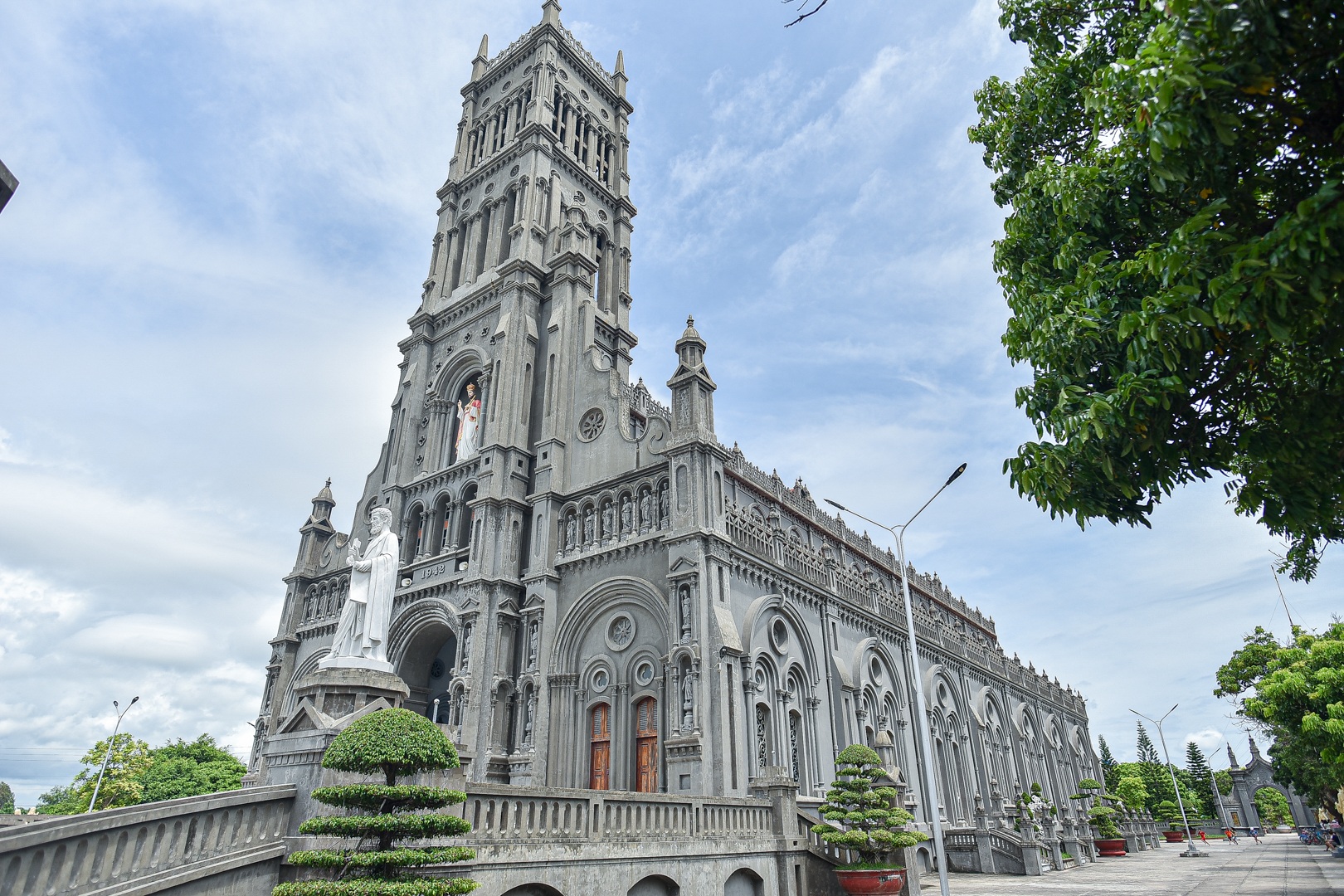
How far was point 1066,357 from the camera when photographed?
7.95 meters

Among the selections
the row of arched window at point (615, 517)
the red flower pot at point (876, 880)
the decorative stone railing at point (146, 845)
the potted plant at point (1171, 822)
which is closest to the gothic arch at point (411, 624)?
the row of arched window at point (615, 517)

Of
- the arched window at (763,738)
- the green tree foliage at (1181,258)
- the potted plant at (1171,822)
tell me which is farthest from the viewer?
the potted plant at (1171,822)

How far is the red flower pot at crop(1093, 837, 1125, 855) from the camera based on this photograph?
39781 millimetres

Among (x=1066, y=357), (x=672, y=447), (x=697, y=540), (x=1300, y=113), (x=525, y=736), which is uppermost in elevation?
(x=672, y=447)

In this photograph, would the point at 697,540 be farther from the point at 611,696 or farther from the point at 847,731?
the point at 847,731

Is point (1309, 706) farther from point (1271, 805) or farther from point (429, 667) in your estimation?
point (1271, 805)

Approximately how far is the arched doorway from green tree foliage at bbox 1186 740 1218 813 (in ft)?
271

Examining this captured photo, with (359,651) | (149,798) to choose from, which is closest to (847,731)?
(359,651)

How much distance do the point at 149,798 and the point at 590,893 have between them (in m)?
43.1

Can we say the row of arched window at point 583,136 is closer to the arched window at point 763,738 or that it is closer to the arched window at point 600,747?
the arched window at point 600,747

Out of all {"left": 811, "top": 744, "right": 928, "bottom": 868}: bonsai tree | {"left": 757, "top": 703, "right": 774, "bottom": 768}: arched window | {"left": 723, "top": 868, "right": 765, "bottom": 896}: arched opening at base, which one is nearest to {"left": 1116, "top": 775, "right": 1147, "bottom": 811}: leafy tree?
{"left": 757, "top": 703, "right": 774, "bottom": 768}: arched window

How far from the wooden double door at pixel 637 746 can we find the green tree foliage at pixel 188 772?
28.1 metres

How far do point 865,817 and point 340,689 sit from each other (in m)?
12.3

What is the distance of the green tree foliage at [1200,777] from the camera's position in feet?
287
